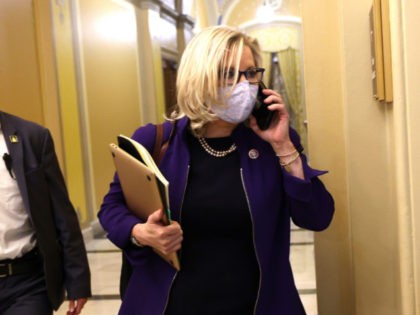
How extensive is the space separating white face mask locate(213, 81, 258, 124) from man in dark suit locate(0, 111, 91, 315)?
79cm

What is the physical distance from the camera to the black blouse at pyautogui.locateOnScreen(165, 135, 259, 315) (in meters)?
1.63

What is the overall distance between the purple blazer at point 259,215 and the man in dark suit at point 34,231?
15.0 inches

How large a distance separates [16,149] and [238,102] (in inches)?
35.1

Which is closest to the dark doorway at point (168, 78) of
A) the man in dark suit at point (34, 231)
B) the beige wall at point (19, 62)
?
the beige wall at point (19, 62)

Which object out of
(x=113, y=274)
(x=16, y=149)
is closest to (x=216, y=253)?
(x=16, y=149)

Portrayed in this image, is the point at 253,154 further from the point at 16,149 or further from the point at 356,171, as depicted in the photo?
the point at 16,149

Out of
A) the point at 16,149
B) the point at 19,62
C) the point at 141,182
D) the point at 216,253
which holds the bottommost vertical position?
the point at 216,253

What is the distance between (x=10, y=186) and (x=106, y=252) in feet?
15.9

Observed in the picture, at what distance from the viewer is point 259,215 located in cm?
161

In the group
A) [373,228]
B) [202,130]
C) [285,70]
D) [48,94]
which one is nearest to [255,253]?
[202,130]

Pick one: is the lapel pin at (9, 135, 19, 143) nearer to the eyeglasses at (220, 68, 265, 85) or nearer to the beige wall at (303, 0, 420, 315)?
the eyeglasses at (220, 68, 265, 85)

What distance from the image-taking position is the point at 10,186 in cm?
199

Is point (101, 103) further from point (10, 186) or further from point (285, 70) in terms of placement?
point (285, 70)

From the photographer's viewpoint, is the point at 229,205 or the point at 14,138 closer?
the point at 229,205
